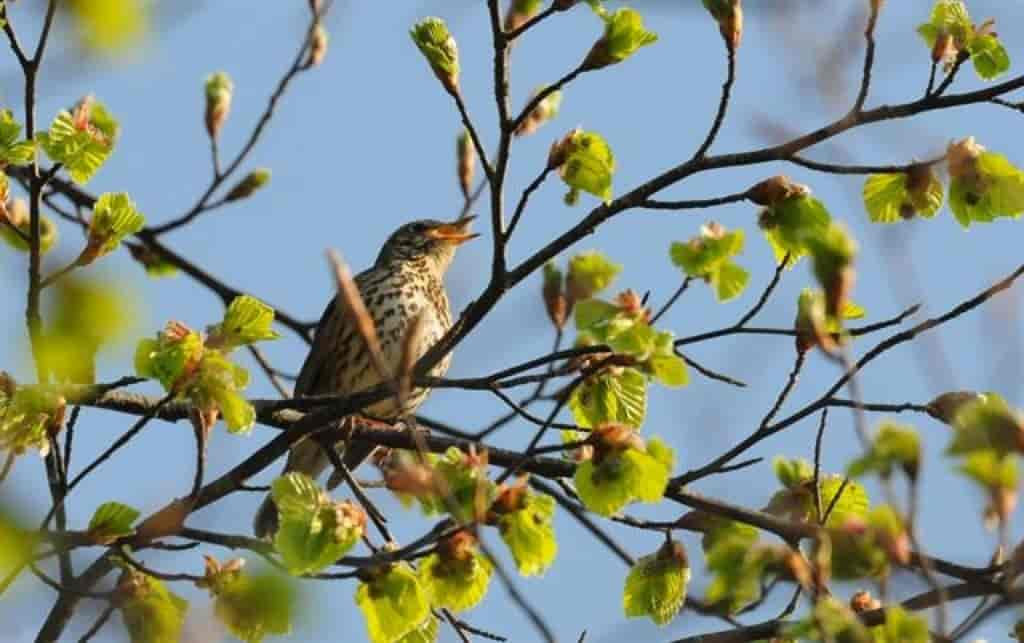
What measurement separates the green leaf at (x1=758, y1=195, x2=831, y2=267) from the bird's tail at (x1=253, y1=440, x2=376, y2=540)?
2.32m

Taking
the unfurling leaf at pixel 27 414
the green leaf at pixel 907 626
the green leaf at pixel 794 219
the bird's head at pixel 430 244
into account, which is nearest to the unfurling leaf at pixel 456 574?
the unfurling leaf at pixel 27 414

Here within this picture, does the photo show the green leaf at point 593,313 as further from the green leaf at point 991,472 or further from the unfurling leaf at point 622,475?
the green leaf at point 991,472

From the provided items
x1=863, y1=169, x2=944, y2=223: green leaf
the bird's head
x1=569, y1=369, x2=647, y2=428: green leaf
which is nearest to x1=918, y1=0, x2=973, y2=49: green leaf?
x1=863, y1=169, x2=944, y2=223: green leaf

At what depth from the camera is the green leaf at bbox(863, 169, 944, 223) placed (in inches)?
185

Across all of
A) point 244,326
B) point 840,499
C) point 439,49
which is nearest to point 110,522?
point 244,326

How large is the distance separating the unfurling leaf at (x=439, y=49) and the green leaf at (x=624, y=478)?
105cm

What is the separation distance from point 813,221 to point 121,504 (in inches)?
72.0

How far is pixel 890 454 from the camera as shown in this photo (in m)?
2.94

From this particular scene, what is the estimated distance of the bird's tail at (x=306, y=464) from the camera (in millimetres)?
7092

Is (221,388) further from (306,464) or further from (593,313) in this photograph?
(306,464)

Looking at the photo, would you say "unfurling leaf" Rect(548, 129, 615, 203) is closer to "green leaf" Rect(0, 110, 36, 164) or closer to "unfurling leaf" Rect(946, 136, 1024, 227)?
"unfurling leaf" Rect(946, 136, 1024, 227)

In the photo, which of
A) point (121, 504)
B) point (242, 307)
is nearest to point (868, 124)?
point (242, 307)

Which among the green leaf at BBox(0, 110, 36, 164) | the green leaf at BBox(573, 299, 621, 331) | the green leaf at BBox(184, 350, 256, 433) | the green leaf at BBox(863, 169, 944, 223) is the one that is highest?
the green leaf at BBox(0, 110, 36, 164)

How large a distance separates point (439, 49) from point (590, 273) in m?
0.75
